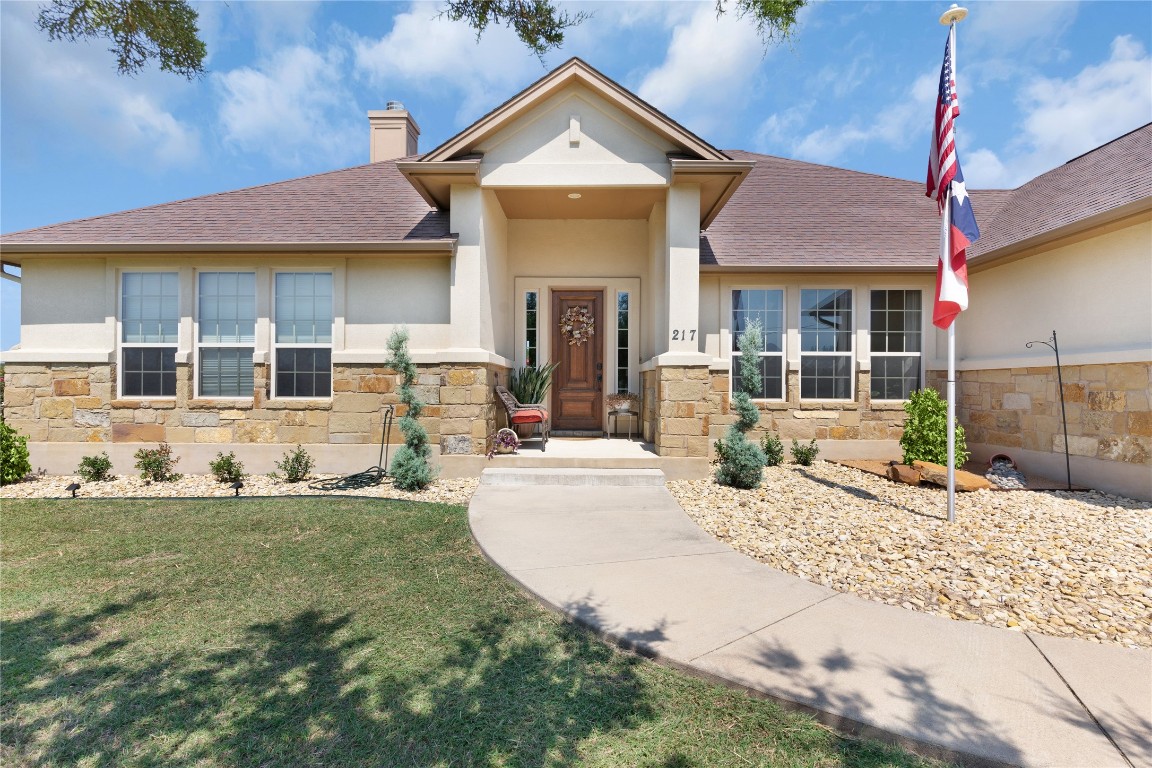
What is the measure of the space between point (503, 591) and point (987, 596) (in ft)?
10.8

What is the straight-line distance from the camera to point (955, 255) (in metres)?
5.55

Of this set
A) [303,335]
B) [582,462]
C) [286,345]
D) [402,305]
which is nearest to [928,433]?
[582,462]

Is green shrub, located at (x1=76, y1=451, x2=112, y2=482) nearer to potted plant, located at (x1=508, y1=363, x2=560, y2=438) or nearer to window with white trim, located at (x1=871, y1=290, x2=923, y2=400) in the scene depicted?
potted plant, located at (x1=508, y1=363, x2=560, y2=438)

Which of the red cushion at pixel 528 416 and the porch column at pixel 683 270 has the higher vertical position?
the porch column at pixel 683 270

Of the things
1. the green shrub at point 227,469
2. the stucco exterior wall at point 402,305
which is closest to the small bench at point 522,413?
the stucco exterior wall at point 402,305

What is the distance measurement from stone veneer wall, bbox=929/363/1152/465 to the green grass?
6767 mm

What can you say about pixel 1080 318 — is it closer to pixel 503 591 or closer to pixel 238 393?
pixel 503 591

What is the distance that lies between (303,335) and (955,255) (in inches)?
332

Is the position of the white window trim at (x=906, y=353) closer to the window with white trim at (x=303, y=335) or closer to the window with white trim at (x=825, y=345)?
the window with white trim at (x=825, y=345)

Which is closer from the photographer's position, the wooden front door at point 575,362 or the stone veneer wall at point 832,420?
the stone veneer wall at point 832,420

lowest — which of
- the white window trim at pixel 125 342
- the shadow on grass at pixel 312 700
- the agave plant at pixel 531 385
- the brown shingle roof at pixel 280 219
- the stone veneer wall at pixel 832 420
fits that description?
the shadow on grass at pixel 312 700

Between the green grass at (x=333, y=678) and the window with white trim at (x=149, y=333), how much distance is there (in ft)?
13.4

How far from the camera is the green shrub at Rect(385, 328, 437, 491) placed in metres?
6.63

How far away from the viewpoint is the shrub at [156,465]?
7105mm
